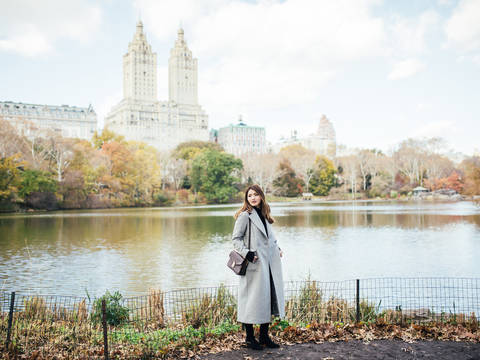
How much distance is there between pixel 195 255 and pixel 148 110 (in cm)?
11905

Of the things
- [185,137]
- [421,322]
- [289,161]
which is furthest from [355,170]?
[185,137]

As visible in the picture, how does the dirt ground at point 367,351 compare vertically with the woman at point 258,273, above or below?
below

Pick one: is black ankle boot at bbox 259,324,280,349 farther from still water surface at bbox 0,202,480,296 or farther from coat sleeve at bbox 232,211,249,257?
still water surface at bbox 0,202,480,296

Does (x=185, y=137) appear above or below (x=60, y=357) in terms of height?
above

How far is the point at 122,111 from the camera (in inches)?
4995

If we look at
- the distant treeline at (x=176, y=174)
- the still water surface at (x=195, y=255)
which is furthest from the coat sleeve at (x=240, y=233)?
the distant treeline at (x=176, y=174)

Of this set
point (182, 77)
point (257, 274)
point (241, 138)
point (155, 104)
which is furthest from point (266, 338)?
point (241, 138)

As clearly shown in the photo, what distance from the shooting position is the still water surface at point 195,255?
34.4 ft

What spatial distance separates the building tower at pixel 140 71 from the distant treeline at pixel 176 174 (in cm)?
6243

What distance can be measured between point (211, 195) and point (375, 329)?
160 ft

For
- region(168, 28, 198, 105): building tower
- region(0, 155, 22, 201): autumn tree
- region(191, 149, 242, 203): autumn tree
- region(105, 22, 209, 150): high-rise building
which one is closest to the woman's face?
region(0, 155, 22, 201): autumn tree

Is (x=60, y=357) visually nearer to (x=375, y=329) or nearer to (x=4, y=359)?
(x=4, y=359)

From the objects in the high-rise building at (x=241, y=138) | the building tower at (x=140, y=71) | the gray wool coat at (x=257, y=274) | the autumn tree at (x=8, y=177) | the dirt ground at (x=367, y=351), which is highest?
the building tower at (x=140, y=71)

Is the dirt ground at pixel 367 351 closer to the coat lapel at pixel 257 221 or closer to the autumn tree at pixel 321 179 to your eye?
the coat lapel at pixel 257 221
